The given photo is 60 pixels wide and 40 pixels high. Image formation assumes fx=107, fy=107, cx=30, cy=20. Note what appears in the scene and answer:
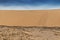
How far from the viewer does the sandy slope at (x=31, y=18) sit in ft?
1.55

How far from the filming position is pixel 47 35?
460mm

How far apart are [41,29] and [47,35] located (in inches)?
1.4

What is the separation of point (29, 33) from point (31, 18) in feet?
0.23

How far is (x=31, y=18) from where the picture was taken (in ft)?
1.61

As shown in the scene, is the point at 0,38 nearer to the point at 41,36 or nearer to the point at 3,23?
the point at 3,23

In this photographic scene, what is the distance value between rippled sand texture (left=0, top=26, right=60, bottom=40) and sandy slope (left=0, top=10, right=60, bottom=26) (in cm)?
2

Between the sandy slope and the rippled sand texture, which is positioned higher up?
the sandy slope

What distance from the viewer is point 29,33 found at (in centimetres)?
47

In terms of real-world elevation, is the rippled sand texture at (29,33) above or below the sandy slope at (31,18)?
below

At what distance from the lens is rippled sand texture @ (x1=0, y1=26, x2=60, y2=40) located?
1.51 feet

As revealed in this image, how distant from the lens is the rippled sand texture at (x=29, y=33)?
46 cm

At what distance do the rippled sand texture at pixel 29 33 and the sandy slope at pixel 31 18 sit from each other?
0.07 feet

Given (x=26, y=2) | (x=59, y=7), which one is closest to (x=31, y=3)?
(x=26, y=2)

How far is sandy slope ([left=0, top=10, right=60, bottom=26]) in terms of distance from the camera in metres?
0.47
